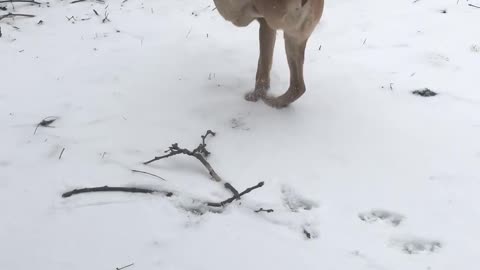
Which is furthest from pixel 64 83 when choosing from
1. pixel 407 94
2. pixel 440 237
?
pixel 440 237

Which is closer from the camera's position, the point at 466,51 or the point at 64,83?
the point at 64,83

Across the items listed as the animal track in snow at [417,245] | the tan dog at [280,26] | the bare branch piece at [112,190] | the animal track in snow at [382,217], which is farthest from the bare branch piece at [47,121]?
the animal track in snow at [417,245]

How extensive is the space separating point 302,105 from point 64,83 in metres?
1.51

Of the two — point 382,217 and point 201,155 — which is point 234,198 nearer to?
point 201,155

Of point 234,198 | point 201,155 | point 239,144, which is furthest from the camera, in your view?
point 239,144

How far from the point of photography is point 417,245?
222cm

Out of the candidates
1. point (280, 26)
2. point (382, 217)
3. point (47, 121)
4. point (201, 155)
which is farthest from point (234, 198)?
point (47, 121)

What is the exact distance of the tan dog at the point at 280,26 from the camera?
2.69m

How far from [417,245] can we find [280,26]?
1.24 metres

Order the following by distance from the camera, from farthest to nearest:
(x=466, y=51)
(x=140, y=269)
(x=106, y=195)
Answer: (x=466, y=51) → (x=106, y=195) → (x=140, y=269)

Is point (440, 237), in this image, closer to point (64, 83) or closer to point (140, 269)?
point (140, 269)

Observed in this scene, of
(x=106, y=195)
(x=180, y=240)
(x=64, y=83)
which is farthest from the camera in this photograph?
(x=64, y=83)

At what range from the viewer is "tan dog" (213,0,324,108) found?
2691 mm

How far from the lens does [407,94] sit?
3.40m
